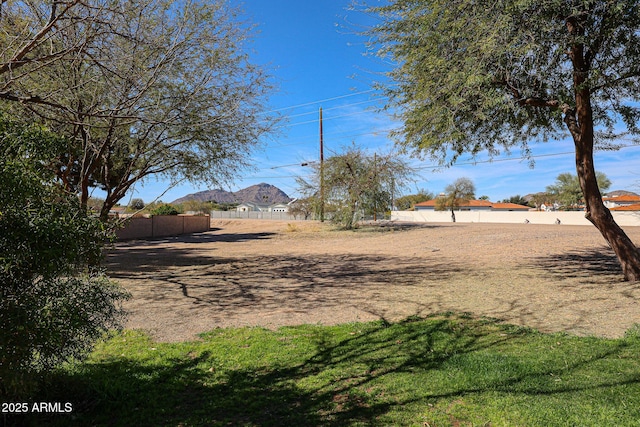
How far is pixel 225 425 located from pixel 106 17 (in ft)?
18.1

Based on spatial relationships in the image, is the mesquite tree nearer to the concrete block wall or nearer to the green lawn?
the green lawn

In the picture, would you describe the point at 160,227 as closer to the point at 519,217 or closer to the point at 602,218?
the point at 602,218

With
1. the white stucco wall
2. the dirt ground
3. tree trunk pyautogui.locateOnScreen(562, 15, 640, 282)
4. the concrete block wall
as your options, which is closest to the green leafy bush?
the dirt ground

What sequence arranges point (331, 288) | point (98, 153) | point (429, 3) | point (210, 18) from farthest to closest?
point (331, 288) < point (429, 3) < point (98, 153) < point (210, 18)

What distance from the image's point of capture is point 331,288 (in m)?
9.16

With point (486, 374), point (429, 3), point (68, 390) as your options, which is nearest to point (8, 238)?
point (68, 390)

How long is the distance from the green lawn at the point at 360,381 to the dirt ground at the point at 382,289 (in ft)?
2.87

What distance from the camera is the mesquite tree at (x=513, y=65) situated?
7.10 metres

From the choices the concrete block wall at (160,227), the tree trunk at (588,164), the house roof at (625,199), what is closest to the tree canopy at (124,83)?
the tree trunk at (588,164)

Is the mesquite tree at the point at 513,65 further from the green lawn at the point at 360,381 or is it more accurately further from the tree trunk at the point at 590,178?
the green lawn at the point at 360,381

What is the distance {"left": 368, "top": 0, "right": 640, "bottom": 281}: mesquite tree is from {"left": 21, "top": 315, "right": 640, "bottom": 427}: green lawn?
4.27 meters

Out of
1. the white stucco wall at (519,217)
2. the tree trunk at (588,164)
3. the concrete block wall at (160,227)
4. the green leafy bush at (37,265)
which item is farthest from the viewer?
the white stucco wall at (519,217)

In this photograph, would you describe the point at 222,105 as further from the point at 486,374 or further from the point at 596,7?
the point at 596,7

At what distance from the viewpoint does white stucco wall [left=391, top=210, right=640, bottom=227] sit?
3597 centimetres
